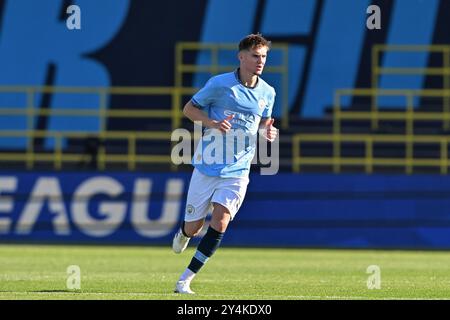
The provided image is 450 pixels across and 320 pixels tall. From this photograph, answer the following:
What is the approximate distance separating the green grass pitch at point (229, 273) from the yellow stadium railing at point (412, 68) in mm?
5599

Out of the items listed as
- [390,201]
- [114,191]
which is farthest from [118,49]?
[390,201]

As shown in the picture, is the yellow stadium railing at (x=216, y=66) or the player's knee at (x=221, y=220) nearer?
the player's knee at (x=221, y=220)

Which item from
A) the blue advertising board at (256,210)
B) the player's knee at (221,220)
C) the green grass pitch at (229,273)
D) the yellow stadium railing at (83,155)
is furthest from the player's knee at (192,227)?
the yellow stadium railing at (83,155)

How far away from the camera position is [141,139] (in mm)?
26500

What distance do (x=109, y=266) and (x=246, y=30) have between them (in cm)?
1132

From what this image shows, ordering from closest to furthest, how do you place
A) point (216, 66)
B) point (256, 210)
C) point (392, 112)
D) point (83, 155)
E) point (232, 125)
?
point (232, 125) < point (256, 210) < point (83, 155) < point (392, 112) < point (216, 66)

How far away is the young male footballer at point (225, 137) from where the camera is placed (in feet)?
40.1

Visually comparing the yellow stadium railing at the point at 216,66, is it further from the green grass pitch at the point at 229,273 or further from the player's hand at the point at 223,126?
the player's hand at the point at 223,126

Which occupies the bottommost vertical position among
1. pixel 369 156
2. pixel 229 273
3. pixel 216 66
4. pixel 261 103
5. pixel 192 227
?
pixel 229 273

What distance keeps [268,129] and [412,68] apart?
14.6 m

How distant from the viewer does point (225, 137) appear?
12.4 meters

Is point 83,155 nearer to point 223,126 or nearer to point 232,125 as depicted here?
point 232,125

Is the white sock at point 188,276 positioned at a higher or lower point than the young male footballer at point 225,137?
lower

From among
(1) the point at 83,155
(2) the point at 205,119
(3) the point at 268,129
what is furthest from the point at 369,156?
(2) the point at 205,119
